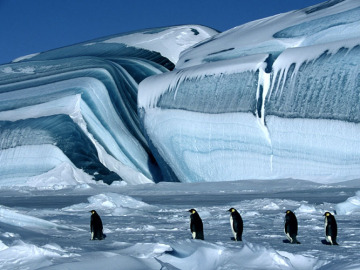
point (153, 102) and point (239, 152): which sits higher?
point (153, 102)

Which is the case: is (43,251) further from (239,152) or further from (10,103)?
(10,103)

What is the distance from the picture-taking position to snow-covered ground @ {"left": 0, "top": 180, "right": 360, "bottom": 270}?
19.6ft

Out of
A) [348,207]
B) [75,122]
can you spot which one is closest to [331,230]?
[348,207]

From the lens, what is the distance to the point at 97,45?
3027 cm

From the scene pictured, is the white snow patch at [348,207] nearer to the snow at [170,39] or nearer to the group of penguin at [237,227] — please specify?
the group of penguin at [237,227]

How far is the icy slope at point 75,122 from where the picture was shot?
20.4m

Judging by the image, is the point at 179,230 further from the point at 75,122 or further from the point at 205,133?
the point at 75,122

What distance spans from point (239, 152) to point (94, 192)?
4.55 meters

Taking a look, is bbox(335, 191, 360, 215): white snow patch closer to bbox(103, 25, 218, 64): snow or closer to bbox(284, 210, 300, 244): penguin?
bbox(284, 210, 300, 244): penguin

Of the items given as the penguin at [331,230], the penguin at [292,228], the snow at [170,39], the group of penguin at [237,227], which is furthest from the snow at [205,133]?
the snow at [170,39]

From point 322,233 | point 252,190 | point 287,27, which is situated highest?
point 287,27

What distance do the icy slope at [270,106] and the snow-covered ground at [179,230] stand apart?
1041mm

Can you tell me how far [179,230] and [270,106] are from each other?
9754 millimetres

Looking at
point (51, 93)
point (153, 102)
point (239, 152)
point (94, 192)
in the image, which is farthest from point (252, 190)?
point (51, 93)
